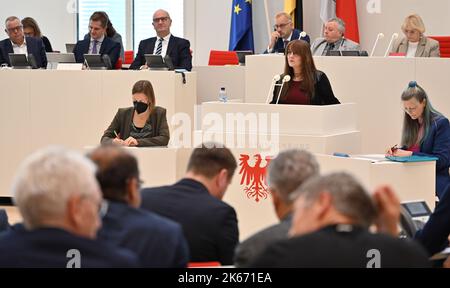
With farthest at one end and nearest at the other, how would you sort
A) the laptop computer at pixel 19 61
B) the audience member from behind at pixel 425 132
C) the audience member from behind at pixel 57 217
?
the laptop computer at pixel 19 61, the audience member from behind at pixel 425 132, the audience member from behind at pixel 57 217

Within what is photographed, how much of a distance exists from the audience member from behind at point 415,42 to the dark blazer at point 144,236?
5.91 m

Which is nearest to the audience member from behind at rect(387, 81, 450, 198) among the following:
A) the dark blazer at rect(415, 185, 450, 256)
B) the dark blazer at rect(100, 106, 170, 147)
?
the dark blazer at rect(100, 106, 170, 147)

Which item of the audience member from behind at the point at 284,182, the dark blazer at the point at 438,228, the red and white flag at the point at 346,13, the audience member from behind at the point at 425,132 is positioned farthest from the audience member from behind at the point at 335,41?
the audience member from behind at the point at 284,182

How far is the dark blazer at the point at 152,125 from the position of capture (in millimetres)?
7270

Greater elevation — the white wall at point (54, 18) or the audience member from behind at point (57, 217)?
the white wall at point (54, 18)

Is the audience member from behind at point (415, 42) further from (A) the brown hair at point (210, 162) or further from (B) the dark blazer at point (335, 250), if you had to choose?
(B) the dark blazer at point (335, 250)

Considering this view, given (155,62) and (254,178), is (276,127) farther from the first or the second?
(155,62)

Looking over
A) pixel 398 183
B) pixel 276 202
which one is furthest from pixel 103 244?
pixel 398 183

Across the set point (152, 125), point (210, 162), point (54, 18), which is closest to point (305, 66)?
point (152, 125)

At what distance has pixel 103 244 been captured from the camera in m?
2.42

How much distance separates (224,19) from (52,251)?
11269mm

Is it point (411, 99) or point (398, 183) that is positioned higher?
point (411, 99)

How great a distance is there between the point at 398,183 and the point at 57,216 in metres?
4.09
